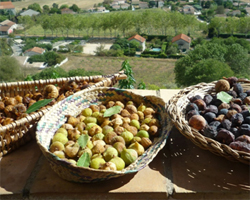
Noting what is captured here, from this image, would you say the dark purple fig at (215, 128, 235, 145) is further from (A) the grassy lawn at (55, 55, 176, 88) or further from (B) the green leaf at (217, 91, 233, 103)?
(A) the grassy lawn at (55, 55, 176, 88)

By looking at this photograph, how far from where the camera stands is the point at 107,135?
1334 millimetres

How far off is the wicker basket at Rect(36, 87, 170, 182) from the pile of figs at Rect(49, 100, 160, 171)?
3 cm

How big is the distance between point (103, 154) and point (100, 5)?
68.7m

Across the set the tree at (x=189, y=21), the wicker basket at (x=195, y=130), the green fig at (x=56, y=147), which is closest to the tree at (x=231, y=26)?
the tree at (x=189, y=21)

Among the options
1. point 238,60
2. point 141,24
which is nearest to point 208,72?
point 238,60

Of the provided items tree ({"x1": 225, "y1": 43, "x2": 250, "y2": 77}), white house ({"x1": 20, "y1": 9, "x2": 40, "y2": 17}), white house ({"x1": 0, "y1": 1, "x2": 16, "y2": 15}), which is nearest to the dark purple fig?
tree ({"x1": 225, "y1": 43, "x2": 250, "y2": 77})

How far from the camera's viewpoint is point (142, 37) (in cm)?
4809

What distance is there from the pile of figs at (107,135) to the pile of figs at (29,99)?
273 mm

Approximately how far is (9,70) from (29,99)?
30939mm

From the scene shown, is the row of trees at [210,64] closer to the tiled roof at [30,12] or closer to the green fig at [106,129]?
the green fig at [106,129]

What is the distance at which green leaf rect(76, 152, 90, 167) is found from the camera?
1082 mm

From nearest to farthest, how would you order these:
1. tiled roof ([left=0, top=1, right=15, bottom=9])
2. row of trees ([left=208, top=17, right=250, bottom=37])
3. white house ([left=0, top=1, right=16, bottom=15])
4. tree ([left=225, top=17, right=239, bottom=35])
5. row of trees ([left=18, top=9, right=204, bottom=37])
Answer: row of trees ([left=208, top=17, right=250, bottom=37])
tree ([left=225, top=17, right=239, bottom=35])
row of trees ([left=18, top=9, right=204, bottom=37])
tiled roof ([left=0, top=1, right=15, bottom=9])
white house ([left=0, top=1, right=16, bottom=15])

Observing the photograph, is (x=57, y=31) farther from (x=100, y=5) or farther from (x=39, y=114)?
(x=39, y=114)

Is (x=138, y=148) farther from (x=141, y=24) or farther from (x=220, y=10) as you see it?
(x=220, y=10)
